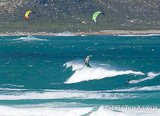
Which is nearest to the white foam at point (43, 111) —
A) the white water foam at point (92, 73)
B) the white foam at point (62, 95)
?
the white foam at point (62, 95)

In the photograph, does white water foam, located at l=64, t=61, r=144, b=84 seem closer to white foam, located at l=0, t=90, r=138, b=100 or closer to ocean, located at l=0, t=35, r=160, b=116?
ocean, located at l=0, t=35, r=160, b=116

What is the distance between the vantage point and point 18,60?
118438 millimetres

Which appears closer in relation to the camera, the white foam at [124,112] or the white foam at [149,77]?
the white foam at [124,112]

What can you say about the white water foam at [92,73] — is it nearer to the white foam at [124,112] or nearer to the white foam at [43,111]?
the white foam at [43,111]

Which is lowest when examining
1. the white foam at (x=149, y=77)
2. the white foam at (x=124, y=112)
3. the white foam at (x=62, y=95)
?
the white foam at (x=124, y=112)

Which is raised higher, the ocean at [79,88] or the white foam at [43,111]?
the ocean at [79,88]

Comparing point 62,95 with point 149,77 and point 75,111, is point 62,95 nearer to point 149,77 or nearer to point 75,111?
Result: point 75,111

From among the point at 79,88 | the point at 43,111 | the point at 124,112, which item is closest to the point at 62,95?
the point at 79,88

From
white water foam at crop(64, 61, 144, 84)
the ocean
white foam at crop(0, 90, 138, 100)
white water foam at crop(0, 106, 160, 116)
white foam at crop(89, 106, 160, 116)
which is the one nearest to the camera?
white foam at crop(89, 106, 160, 116)

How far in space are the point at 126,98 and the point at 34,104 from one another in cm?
754

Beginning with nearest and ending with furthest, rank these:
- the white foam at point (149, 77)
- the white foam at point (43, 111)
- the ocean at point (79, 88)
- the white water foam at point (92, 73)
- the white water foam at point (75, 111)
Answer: the white water foam at point (75, 111) < the white foam at point (43, 111) < the ocean at point (79, 88) < the white foam at point (149, 77) < the white water foam at point (92, 73)

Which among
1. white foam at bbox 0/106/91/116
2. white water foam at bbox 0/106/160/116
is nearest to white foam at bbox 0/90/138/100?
white water foam at bbox 0/106/160/116

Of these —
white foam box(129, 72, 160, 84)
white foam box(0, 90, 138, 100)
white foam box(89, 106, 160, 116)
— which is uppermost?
white foam box(129, 72, 160, 84)

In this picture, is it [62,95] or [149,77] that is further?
[149,77]
